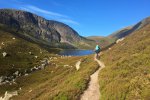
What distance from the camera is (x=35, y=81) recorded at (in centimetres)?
8162

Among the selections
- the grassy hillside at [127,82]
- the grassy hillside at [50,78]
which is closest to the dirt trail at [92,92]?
the grassy hillside at [50,78]

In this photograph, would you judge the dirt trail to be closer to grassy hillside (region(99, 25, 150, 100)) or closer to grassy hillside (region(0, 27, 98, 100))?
grassy hillside (region(0, 27, 98, 100))

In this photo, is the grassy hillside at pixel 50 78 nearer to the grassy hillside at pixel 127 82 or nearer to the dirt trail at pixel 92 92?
the dirt trail at pixel 92 92

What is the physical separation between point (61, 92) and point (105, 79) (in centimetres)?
617

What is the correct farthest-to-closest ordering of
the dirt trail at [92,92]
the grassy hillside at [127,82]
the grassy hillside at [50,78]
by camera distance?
the grassy hillside at [50,78]
the dirt trail at [92,92]
the grassy hillside at [127,82]

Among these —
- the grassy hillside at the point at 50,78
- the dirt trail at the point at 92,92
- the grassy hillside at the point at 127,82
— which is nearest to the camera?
the grassy hillside at the point at 127,82

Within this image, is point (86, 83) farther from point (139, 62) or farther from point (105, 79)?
point (139, 62)

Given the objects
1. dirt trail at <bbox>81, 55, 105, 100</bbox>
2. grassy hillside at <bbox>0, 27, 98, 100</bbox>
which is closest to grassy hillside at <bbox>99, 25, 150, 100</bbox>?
dirt trail at <bbox>81, 55, 105, 100</bbox>

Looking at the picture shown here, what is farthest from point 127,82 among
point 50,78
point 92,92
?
point 50,78

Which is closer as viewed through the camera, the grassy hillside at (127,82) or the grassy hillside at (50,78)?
the grassy hillside at (127,82)

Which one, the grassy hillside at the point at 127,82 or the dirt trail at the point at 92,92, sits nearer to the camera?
the grassy hillside at the point at 127,82

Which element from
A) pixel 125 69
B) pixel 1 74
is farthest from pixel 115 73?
pixel 1 74

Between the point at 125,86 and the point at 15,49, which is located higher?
the point at 15,49

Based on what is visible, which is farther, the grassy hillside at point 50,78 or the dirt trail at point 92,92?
the grassy hillside at point 50,78
